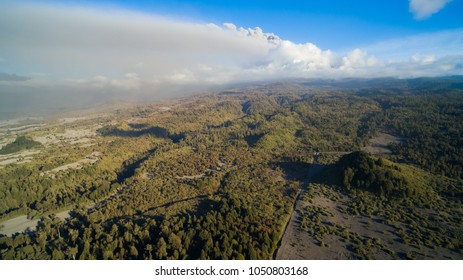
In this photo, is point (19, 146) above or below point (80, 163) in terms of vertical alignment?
above

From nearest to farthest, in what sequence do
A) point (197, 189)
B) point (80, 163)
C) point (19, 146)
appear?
point (197, 189) < point (80, 163) < point (19, 146)

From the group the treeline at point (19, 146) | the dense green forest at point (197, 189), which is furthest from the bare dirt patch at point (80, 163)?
the treeline at point (19, 146)

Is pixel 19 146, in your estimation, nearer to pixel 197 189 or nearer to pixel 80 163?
pixel 80 163

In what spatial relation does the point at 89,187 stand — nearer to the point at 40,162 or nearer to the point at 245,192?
the point at 40,162

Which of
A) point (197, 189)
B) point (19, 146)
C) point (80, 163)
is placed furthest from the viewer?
point (19, 146)

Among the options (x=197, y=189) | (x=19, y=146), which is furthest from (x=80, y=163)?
(x=197, y=189)

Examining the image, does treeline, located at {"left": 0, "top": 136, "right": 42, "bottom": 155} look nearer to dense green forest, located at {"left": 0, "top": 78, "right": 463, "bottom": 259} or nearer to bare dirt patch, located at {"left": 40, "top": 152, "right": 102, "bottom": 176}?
dense green forest, located at {"left": 0, "top": 78, "right": 463, "bottom": 259}

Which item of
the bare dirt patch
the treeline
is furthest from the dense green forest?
the treeline

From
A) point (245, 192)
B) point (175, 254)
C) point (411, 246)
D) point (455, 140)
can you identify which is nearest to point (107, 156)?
point (245, 192)

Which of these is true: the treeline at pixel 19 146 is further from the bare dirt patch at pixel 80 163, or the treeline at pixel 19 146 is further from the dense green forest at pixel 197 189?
the bare dirt patch at pixel 80 163

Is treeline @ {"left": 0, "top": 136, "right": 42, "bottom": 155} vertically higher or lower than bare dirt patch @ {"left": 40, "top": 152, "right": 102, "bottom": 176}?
higher

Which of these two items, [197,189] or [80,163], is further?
[80,163]
